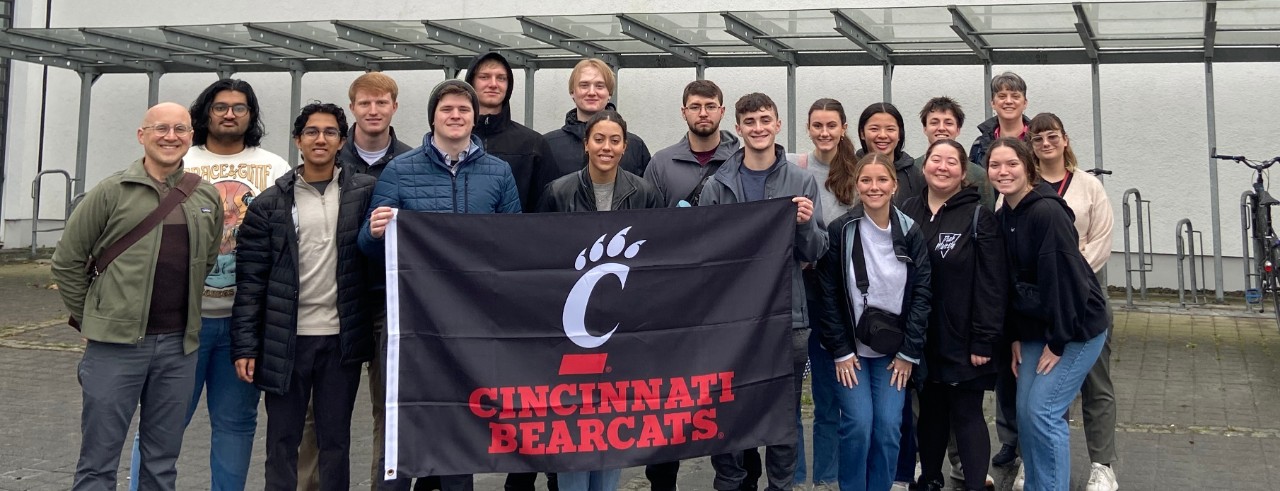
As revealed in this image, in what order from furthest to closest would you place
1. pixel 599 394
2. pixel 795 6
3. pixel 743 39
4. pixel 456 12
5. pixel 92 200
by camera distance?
1. pixel 456 12
2. pixel 795 6
3. pixel 743 39
4. pixel 599 394
5. pixel 92 200

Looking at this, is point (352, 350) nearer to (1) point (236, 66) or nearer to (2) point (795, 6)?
(2) point (795, 6)

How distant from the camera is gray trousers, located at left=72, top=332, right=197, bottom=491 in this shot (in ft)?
13.9

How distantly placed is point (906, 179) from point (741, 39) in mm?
7215

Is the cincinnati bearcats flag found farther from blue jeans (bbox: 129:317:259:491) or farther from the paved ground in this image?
the paved ground

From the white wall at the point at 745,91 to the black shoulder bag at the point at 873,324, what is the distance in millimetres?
Result: 8672

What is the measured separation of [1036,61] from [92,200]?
11085mm

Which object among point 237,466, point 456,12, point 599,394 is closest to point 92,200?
point 237,466

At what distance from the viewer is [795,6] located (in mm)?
15773

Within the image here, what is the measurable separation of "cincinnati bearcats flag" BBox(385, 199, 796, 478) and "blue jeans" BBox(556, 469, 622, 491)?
20cm

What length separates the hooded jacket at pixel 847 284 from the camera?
488 cm

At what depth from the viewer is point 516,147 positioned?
5.32 m

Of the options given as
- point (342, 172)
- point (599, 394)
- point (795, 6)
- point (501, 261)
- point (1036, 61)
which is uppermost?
point (795, 6)

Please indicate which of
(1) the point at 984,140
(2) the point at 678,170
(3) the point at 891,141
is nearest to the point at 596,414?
(2) the point at 678,170

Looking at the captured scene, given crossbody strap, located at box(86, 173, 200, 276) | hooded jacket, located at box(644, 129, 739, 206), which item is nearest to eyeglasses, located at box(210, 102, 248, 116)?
crossbody strap, located at box(86, 173, 200, 276)
